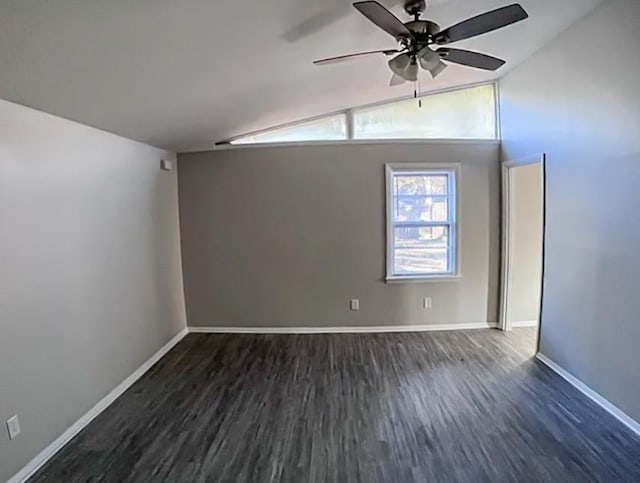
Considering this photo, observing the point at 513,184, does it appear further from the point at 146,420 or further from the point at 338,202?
the point at 146,420

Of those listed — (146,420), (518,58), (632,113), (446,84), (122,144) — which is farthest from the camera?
(446,84)

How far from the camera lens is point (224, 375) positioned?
382 centimetres

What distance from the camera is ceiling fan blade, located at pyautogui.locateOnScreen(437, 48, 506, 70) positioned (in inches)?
98.8

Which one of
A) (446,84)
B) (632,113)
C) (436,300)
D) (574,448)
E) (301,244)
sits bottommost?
(574,448)

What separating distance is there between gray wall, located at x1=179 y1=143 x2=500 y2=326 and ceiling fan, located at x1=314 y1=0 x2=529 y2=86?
2145 millimetres

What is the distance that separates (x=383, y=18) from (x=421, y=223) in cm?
313

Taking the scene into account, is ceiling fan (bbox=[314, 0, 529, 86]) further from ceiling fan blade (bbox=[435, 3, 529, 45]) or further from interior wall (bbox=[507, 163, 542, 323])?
interior wall (bbox=[507, 163, 542, 323])

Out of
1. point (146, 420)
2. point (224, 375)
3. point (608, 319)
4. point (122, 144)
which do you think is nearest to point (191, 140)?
point (122, 144)

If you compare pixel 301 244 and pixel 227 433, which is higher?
pixel 301 244

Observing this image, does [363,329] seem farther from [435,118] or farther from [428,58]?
[428,58]

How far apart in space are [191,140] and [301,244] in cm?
171

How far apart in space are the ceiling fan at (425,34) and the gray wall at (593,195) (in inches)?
39.4

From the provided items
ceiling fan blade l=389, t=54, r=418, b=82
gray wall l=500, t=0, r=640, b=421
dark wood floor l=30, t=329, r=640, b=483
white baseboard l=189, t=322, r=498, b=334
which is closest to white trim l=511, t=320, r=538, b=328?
white baseboard l=189, t=322, r=498, b=334

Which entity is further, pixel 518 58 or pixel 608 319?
pixel 518 58
